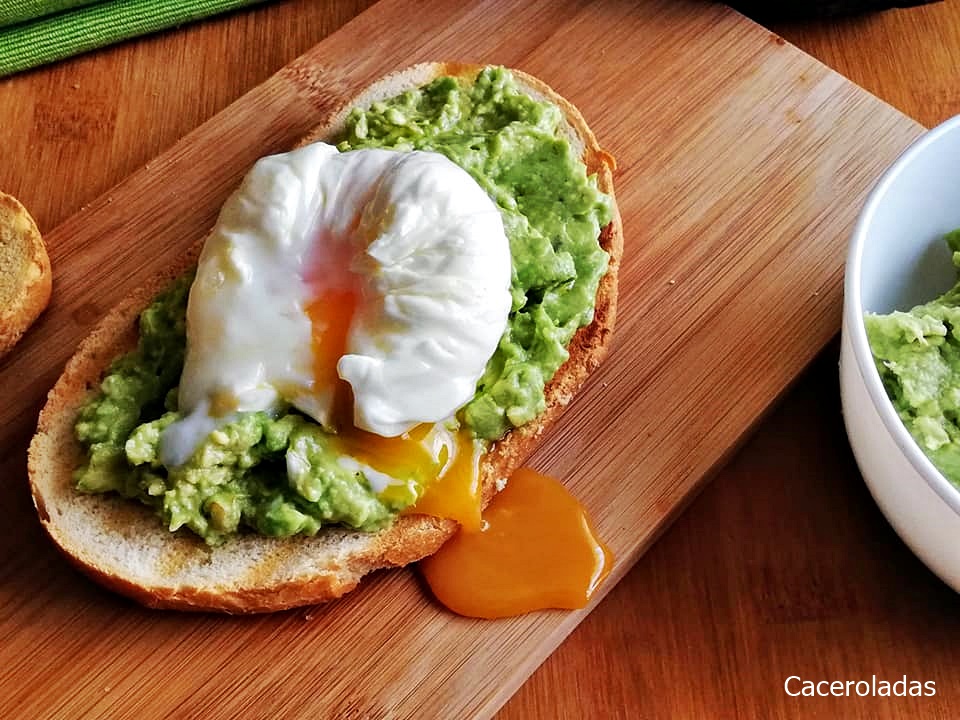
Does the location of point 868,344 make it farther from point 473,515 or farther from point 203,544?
point 203,544

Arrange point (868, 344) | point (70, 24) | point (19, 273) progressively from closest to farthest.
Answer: point (868, 344) → point (19, 273) → point (70, 24)

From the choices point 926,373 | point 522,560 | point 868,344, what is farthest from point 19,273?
point 926,373

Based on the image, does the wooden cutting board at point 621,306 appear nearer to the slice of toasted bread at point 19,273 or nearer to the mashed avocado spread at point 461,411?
the slice of toasted bread at point 19,273

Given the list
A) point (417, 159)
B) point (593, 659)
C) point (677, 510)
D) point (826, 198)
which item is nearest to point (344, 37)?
point (417, 159)

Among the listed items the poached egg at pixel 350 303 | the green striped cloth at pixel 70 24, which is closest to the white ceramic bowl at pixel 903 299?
the poached egg at pixel 350 303

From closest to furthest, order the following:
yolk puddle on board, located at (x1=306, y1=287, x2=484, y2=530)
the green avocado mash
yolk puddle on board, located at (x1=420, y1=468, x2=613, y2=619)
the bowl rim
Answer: the bowl rim → the green avocado mash → yolk puddle on board, located at (x1=306, y1=287, x2=484, y2=530) → yolk puddle on board, located at (x1=420, y1=468, x2=613, y2=619)

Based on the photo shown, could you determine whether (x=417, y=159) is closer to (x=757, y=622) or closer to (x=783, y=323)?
(x=783, y=323)

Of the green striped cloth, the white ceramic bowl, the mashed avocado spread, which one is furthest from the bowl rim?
the green striped cloth

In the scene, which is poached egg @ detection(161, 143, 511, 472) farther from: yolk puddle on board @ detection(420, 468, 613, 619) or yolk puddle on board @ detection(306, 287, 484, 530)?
yolk puddle on board @ detection(420, 468, 613, 619)
